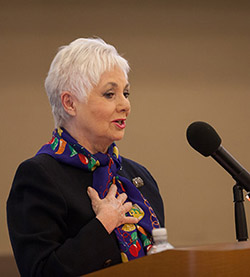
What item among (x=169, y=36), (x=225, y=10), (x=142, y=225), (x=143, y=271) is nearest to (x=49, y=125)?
(x=169, y=36)

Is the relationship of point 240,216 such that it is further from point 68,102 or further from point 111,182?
point 68,102

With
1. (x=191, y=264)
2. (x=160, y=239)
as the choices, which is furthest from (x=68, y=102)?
(x=191, y=264)

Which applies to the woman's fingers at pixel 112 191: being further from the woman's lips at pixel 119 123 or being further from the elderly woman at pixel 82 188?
the woman's lips at pixel 119 123

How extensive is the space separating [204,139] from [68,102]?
24.2 inches

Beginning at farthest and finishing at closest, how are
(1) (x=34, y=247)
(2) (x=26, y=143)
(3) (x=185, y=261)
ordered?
(2) (x=26, y=143), (1) (x=34, y=247), (3) (x=185, y=261)

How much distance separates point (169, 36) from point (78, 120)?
2.37 metres

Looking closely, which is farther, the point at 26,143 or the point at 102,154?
the point at 26,143

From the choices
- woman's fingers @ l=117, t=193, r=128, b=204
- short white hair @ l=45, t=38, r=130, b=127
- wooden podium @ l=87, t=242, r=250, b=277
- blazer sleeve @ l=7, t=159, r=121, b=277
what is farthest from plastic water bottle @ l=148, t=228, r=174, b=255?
short white hair @ l=45, t=38, r=130, b=127

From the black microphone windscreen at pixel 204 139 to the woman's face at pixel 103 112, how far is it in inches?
13.4

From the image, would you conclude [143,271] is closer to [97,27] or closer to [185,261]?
[185,261]

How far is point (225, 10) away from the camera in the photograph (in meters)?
4.15

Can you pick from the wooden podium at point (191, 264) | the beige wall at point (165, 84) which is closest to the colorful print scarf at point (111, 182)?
the wooden podium at point (191, 264)

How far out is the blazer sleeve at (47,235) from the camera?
1.58 meters

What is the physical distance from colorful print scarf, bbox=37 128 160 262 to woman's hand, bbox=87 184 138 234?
1.3 inches
